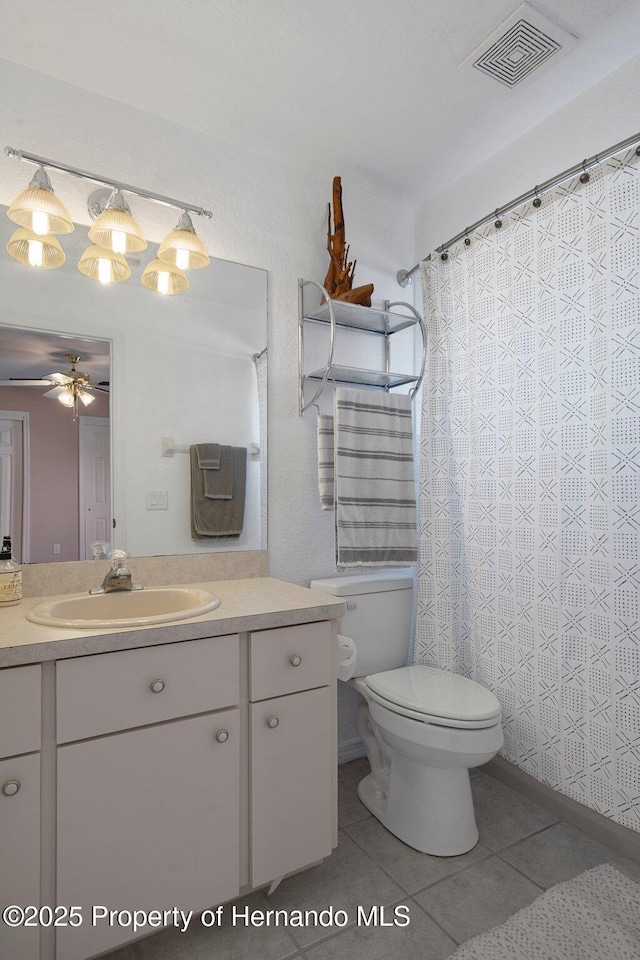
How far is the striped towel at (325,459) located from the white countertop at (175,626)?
439 mm

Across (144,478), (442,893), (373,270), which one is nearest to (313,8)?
(373,270)

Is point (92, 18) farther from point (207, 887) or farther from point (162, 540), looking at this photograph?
point (207, 887)

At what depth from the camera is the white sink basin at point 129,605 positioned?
1375 mm

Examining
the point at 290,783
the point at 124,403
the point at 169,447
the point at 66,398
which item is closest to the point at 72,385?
the point at 66,398

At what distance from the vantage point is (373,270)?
2.36 metres

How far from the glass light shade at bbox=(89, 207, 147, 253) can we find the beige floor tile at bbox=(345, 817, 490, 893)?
1.99 metres

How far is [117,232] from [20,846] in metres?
1.58

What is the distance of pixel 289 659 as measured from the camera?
4.74ft

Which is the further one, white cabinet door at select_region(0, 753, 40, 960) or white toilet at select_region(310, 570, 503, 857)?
white toilet at select_region(310, 570, 503, 857)

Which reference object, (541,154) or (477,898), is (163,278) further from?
(477,898)

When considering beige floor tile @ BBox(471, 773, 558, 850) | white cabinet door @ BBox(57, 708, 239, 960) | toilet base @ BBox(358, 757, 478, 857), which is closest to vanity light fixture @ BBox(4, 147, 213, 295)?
white cabinet door @ BBox(57, 708, 239, 960)

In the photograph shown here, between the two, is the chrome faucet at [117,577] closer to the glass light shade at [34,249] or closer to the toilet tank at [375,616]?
the toilet tank at [375,616]

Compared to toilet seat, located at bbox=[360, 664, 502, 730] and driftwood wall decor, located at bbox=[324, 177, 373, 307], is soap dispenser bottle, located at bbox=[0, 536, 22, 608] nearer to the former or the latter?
toilet seat, located at bbox=[360, 664, 502, 730]

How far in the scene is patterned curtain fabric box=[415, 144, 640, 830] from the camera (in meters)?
1.62
